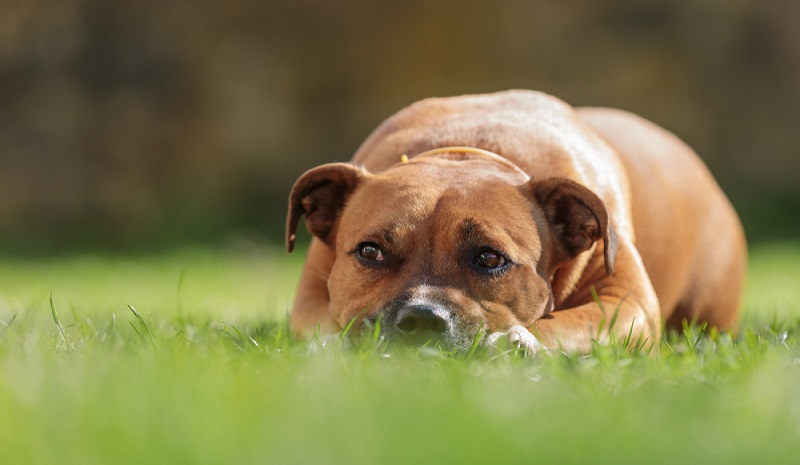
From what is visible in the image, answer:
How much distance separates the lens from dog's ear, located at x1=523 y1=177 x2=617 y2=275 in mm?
4004

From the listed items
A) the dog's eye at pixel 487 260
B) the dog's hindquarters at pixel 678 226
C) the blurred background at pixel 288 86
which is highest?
the dog's eye at pixel 487 260

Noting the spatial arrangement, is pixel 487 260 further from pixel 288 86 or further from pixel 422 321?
pixel 288 86

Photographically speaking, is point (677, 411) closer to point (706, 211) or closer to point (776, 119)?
point (706, 211)

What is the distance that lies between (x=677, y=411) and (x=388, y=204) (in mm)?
1643

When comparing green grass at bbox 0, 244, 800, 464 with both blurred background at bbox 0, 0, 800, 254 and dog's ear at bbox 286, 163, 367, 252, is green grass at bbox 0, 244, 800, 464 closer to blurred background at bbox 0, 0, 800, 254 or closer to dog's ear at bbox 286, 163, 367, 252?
dog's ear at bbox 286, 163, 367, 252

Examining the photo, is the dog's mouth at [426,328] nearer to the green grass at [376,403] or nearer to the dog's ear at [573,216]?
the green grass at [376,403]

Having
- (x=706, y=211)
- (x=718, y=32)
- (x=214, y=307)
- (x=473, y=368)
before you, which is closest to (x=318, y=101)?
(x=718, y=32)

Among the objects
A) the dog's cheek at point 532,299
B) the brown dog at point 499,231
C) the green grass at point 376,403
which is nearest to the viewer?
the green grass at point 376,403

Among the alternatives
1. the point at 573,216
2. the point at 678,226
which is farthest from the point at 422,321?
the point at 678,226

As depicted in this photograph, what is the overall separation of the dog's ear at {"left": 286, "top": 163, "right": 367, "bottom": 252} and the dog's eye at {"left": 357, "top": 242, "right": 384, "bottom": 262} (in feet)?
1.25

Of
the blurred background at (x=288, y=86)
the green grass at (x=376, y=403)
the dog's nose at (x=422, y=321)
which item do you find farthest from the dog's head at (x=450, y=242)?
the blurred background at (x=288, y=86)

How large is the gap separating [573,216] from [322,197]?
3.35 ft

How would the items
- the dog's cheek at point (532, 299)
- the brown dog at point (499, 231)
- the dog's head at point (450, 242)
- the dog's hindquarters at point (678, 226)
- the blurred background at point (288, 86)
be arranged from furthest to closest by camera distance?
the blurred background at point (288, 86), the dog's hindquarters at point (678, 226), the dog's cheek at point (532, 299), the brown dog at point (499, 231), the dog's head at point (450, 242)

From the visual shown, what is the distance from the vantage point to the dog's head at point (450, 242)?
370 cm
